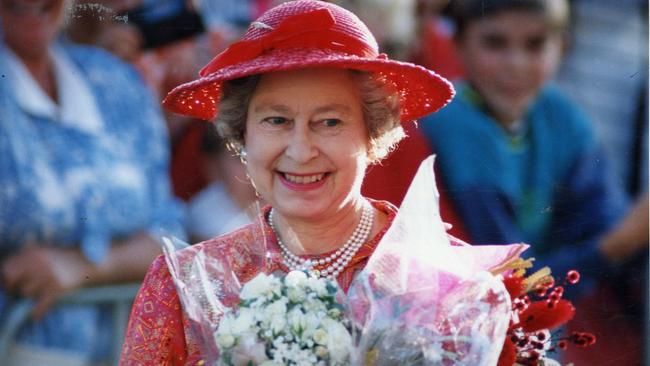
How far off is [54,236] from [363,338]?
2414 mm

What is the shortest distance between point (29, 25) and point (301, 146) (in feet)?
7.21

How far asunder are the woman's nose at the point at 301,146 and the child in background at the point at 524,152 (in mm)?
2155

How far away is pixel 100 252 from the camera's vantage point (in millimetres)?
4621

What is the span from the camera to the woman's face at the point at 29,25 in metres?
4.55

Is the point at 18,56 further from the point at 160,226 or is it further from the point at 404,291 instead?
the point at 404,291

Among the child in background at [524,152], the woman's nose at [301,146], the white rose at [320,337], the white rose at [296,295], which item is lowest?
the child in background at [524,152]

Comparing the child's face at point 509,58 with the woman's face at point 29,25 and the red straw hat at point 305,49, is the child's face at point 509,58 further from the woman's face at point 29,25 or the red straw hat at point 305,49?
the red straw hat at point 305,49

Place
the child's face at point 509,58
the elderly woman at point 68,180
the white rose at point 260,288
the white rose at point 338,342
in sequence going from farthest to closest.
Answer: the child's face at point 509,58, the elderly woman at point 68,180, the white rose at point 260,288, the white rose at point 338,342

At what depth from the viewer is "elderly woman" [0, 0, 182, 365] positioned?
4.48 meters

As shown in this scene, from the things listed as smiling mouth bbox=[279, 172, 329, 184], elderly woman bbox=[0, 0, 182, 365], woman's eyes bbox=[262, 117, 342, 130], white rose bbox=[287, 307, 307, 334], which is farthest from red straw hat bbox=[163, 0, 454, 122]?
elderly woman bbox=[0, 0, 182, 365]

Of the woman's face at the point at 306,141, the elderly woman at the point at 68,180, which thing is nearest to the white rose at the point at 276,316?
the woman's face at the point at 306,141

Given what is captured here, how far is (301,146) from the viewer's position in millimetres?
2736

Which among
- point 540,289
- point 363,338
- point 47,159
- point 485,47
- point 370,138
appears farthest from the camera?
point 485,47

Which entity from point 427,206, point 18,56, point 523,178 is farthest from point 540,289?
point 18,56
